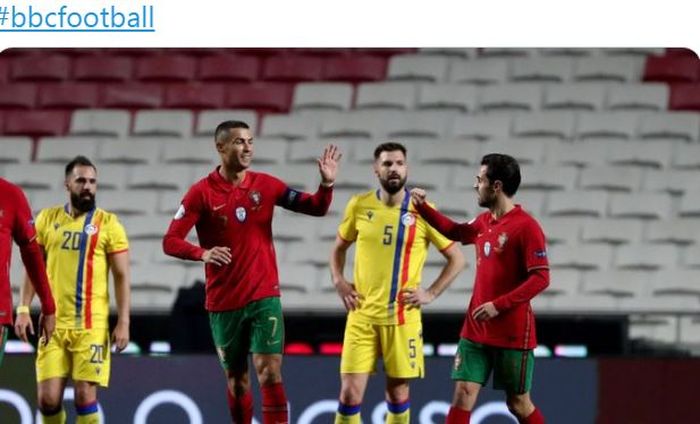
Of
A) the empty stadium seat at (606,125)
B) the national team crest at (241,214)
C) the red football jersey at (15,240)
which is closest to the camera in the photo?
the red football jersey at (15,240)

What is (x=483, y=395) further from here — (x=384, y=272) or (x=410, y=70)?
(x=410, y=70)

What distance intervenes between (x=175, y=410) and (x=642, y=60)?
3768 mm

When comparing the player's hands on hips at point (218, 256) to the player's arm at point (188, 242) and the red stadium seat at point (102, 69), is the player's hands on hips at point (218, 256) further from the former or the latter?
the red stadium seat at point (102, 69)

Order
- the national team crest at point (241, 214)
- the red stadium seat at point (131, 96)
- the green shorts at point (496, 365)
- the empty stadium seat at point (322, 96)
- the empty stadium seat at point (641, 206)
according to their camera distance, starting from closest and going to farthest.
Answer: the green shorts at point (496, 365) < the national team crest at point (241, 214) < the empty stadium seat at point (641, 206) < the empty stadium seat at point (322, 96) < the red stadium seat at point (131, 96)

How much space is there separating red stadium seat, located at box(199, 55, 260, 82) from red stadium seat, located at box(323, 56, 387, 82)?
463mm

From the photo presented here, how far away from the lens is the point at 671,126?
9.22 m

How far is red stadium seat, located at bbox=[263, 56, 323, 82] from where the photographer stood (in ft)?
32.2

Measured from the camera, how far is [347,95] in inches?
378

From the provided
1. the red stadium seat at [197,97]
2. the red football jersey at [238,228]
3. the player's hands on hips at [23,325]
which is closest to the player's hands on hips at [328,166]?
the red football jersey at [238,228]

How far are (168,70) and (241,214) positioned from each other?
3.74m

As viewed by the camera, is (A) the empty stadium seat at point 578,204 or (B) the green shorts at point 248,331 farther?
(A) the empty stadium seat at point 578,204

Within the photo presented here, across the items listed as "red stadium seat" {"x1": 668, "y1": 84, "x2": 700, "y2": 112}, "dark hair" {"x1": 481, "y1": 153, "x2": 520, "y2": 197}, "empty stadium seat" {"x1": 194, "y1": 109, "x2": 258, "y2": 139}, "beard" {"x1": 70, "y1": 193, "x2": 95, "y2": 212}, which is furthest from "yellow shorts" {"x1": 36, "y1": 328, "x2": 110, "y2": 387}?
"red stadium seat" {"x1": 668, "y1": 84, "x2": 700, "y2": 112}

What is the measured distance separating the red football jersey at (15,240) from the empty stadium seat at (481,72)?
13.8ft

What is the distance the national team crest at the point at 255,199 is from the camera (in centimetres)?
624
